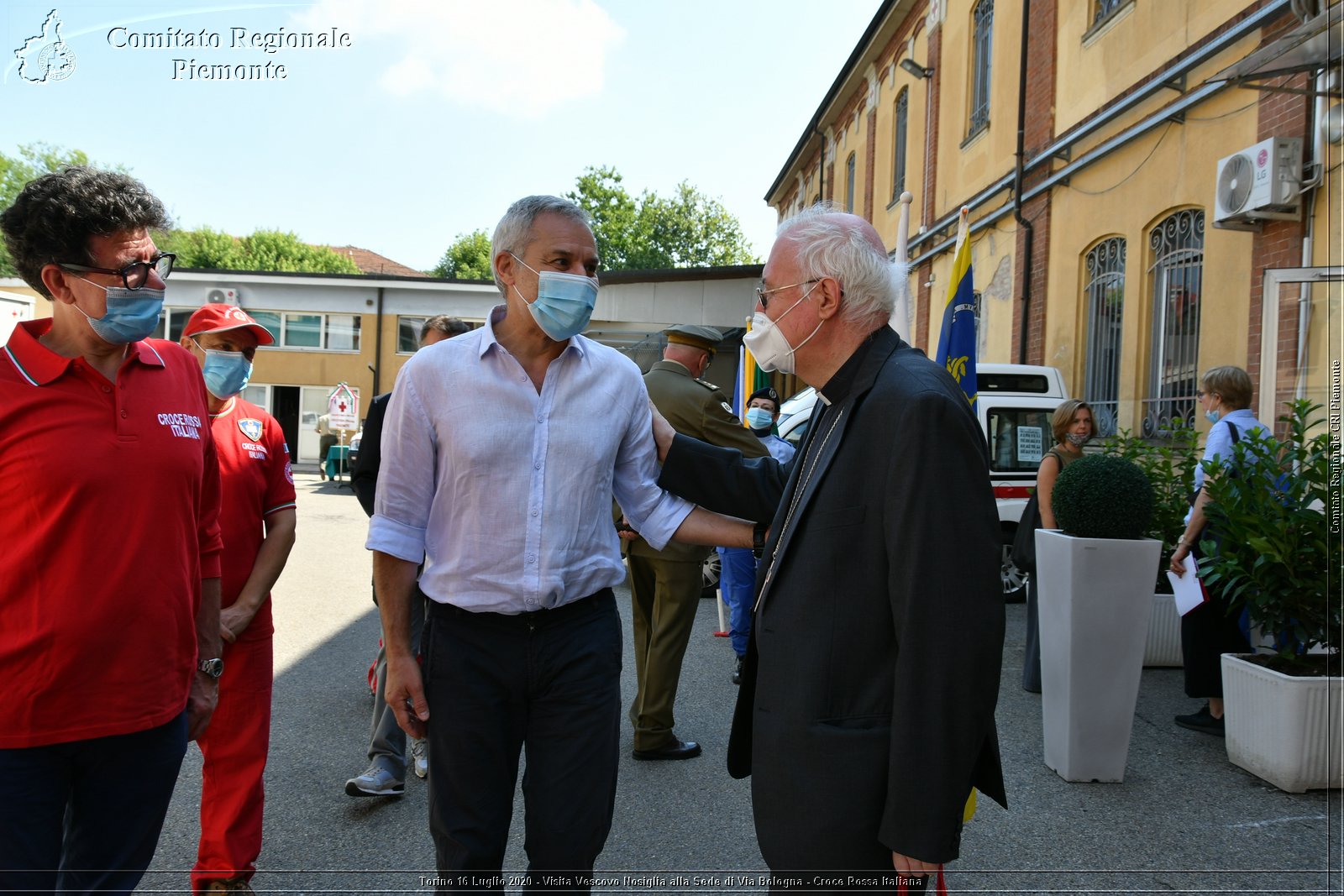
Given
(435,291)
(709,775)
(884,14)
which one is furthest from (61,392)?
(435,291)

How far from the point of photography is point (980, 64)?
16000 millimetres

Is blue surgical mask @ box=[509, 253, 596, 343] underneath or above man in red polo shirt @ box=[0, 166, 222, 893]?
above

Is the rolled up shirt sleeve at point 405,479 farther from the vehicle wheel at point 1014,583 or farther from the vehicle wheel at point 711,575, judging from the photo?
the vehicle wheel at point 1014,583

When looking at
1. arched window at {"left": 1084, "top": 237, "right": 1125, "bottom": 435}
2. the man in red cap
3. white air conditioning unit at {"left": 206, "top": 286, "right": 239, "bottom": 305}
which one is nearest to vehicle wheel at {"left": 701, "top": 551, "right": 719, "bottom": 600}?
arched window at {"left": 1084, "top": 237, "right": 1125, "bottom": 435}

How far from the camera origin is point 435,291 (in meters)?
37.0

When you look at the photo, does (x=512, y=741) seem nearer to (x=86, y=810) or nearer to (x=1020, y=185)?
(x=86, y=810)

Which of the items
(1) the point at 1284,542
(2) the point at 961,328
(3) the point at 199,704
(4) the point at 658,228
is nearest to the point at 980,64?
(2) the point at 961,328

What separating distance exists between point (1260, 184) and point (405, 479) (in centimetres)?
789

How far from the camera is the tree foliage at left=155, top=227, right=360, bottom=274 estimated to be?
57906 mm

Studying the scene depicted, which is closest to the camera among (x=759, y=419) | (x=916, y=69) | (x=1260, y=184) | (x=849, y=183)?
(x=1260, y=184)

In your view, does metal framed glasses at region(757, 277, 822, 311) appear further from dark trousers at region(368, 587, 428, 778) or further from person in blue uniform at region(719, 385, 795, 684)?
person in blue uniform at region(719, 385, 795, 684)

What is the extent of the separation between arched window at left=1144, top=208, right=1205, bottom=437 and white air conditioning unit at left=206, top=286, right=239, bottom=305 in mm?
31850

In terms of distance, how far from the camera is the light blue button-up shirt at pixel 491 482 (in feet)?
8.04

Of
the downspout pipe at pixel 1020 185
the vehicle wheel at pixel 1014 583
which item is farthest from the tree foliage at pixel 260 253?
the vehicle wheel at pixel 1014 583
